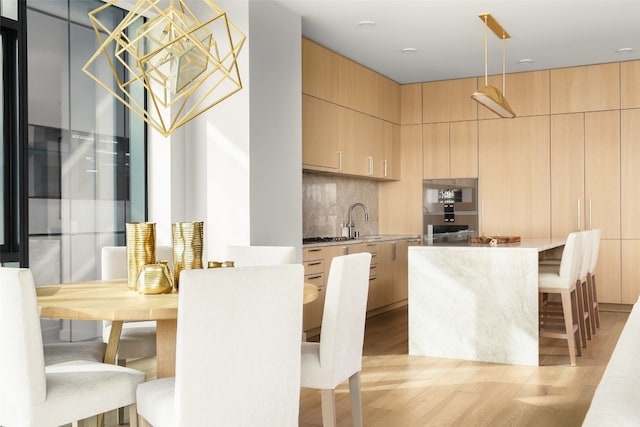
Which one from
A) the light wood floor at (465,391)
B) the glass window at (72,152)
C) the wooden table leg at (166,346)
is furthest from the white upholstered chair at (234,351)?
the glass window at (72,152)

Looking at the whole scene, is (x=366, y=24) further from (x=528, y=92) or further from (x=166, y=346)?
(x=166, y=346)

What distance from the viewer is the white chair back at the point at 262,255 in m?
3.48

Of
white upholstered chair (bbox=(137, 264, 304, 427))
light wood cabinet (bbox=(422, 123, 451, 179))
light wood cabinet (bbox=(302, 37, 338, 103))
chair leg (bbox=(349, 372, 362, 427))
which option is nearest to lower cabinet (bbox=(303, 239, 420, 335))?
light wood cabinet (bbox=(422, 123, 451, 179))

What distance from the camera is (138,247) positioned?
269cm

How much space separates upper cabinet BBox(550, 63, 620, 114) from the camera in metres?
6.88

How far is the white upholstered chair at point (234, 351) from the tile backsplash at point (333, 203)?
164 inches

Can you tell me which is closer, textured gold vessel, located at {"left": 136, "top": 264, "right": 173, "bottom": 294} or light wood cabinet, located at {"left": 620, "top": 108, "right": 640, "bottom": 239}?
textured gold vessel, located at {"left": 136, "top": 264, "right": 173, "bottom": 294}

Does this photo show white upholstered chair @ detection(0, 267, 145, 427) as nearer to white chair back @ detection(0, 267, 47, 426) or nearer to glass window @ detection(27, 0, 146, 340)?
white chair back @ detection(0, 267, 47, 426)

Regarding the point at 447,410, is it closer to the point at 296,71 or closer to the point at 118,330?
the point at 118,330

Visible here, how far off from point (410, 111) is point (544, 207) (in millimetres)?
1925

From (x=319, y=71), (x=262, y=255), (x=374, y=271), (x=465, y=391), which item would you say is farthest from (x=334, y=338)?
(x=374, y=271)

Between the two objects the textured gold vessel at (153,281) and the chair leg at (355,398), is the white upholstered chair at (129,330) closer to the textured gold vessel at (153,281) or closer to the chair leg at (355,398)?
the textured gold vessel at (153,281)

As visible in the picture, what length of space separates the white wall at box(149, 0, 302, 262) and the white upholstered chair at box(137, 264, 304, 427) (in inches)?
96.3

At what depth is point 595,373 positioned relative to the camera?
4230 millimetres
